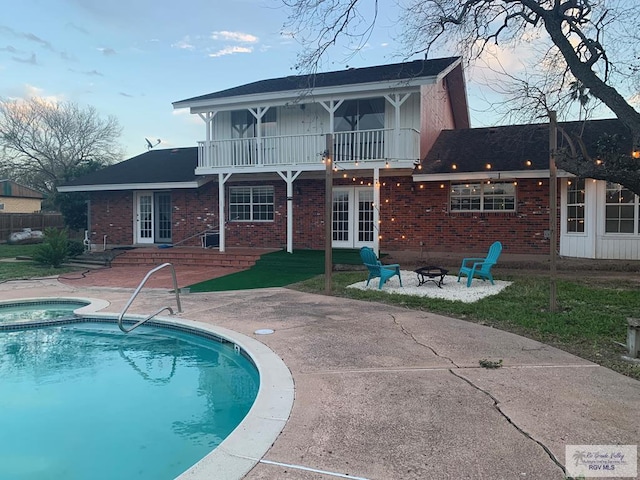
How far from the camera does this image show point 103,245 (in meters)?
19.2

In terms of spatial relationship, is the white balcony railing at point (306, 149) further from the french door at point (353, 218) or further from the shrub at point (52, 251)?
the shrub at point (52, 251)

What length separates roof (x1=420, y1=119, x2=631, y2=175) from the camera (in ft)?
45.0

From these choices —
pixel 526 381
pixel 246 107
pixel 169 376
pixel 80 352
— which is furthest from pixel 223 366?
pixel 246 107

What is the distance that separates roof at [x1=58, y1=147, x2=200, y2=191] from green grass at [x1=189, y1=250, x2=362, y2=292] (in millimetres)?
5130

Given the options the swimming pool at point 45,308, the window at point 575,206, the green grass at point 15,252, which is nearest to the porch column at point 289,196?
the swimming pool at point 45,308

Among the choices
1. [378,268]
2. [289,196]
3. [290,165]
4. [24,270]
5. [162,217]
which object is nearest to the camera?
[378,268]

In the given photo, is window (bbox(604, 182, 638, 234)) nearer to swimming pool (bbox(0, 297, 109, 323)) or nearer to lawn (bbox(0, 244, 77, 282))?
swimming pool (bbox(0, 297, 109, 323))

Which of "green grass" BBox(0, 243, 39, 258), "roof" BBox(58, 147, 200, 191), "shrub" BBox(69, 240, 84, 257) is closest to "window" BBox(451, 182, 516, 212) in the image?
"roof" BBox(58, 147, 200, 191)

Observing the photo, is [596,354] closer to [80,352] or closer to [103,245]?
[80,352]

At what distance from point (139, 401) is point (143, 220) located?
49.3 feet

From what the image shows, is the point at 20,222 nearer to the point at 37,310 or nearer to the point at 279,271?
the point at 37,310

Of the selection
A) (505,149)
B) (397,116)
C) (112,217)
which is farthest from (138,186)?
(505,149)

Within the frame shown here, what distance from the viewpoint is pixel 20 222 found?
26.9 meters

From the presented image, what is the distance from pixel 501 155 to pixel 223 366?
1183cm
